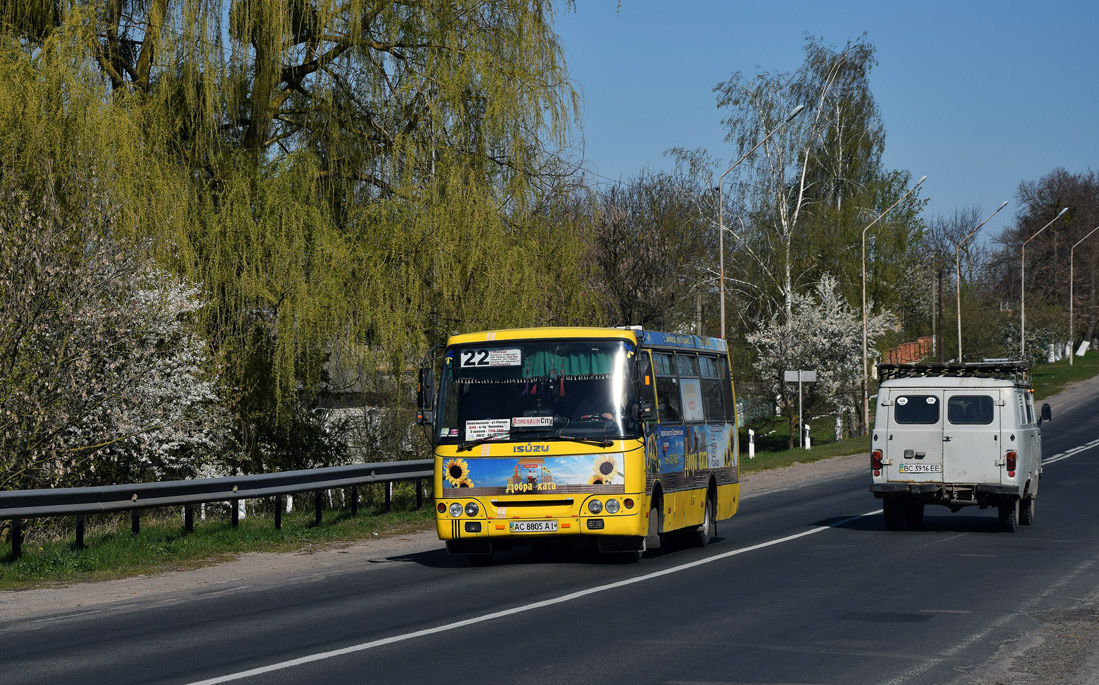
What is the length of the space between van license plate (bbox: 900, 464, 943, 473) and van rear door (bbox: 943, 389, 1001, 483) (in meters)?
0.10

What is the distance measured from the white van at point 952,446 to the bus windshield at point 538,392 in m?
6.03

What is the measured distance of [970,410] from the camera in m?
19.8

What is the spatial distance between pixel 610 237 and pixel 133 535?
36631mm

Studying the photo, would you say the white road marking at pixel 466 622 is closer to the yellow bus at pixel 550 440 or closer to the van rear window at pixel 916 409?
the yellow bus at pixel 550 440

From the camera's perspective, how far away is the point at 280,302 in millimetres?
22734

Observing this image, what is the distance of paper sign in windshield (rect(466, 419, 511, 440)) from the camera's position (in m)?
15.4

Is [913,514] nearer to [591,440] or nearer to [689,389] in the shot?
[689,389]

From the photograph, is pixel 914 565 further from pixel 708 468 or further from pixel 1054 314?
pixel 1054 314

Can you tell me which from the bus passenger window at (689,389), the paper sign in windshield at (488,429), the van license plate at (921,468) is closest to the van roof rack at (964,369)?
the van license plate at (921,468)

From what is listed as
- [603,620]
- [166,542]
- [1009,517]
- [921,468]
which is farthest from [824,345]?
[603,620]

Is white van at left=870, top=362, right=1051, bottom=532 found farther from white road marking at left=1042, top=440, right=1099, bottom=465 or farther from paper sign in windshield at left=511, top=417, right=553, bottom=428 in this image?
white road marking at left=1042, top=440, right=1099, bottom=465

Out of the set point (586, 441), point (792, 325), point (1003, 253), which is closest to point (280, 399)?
point (586, 441)

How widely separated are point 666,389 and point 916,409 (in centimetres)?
530

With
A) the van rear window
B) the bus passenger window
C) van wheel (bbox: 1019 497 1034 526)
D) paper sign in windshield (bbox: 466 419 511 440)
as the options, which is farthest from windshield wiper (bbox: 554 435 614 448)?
van wheel (bbox: 1019 497 1034 526)
